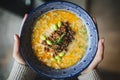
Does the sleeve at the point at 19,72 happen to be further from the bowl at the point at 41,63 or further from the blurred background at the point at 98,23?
the blurred background at the point at 98,23


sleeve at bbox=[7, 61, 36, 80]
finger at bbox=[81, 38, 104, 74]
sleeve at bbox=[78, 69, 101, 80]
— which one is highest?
finger at bbox=[81, 38, 104, 74]

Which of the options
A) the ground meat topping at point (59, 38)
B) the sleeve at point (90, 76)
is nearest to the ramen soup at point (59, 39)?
the ground meat topping at point (59, 38)

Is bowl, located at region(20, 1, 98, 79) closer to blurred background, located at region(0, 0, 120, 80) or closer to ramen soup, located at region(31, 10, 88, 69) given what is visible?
ramen soup, located at region(31, 10, 88, 69)

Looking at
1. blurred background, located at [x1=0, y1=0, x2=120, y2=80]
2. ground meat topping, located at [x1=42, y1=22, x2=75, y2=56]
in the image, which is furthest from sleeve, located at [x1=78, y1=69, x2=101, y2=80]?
blurred background, located at [x1=0, y1=0, x2=120, y2=80]

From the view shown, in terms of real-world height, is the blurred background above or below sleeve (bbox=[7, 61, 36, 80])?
above

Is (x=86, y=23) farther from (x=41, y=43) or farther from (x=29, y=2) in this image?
(x=29, y=2)

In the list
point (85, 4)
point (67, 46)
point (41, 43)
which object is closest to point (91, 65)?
point (67, 46)
